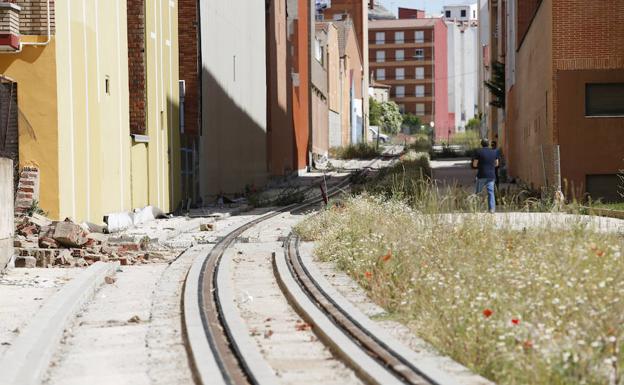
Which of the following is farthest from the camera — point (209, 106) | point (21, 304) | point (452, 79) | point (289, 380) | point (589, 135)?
point (452, 79)

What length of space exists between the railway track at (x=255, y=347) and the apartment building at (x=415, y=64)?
409 feet

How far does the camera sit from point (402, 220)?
55.1 feet

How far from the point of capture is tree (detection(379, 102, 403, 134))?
13300 centimetres

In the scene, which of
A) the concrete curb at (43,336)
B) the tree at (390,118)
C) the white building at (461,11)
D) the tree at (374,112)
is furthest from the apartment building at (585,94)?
the white building at (461,11)

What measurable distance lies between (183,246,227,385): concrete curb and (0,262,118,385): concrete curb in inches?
44.6

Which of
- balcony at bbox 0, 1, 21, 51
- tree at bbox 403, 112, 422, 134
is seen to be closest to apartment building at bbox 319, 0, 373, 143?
tree at bbox 403, 112, 422, 134

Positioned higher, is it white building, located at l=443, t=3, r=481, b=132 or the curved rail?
white building, located at l=443, t=3, r=481, b=132

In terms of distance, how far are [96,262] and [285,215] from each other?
12.8 metres

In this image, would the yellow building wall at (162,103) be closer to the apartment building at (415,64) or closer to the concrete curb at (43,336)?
the concrete curb at (43,336)

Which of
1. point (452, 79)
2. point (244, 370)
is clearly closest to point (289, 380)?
point (244, 370)

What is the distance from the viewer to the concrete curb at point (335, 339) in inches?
311

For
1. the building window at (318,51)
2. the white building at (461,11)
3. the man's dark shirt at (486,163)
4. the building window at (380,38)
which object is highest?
the white building at (461,11)

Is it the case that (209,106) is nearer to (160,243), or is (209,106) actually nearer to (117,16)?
(117,16)

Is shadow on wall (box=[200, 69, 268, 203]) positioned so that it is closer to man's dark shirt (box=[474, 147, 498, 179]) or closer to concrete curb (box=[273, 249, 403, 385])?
man's dark shirt (box=[474, 147, 498, 179])
